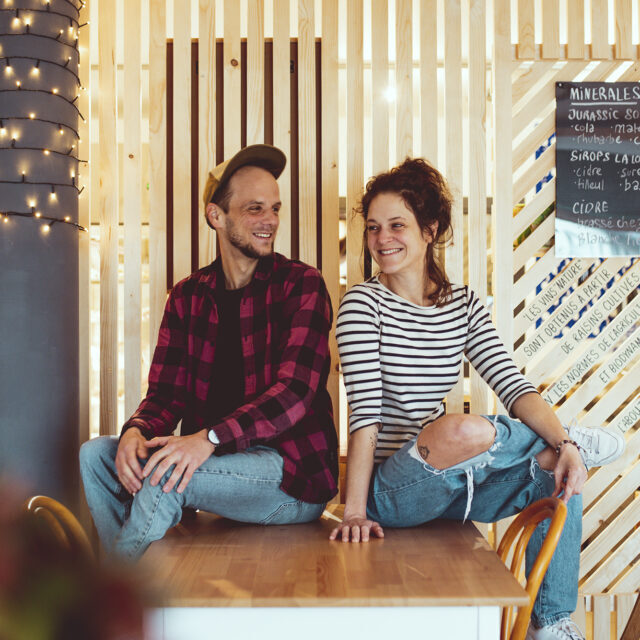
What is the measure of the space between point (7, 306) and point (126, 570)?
7.08ft

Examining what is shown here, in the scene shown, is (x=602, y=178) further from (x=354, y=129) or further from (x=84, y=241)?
(x=84, y=241)

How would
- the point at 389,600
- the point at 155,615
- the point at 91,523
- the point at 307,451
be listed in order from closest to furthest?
the point at 155,615, the point at 389,600, the point at 307,451, the point at 91,523

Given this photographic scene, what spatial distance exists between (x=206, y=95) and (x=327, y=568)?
197 centimetres

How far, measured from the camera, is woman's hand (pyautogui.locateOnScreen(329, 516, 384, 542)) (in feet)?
6.40

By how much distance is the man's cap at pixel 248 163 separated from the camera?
8.38ft

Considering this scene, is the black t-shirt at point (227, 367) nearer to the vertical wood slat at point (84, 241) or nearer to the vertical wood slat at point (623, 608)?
the vertical wood slat at point (84, 241)

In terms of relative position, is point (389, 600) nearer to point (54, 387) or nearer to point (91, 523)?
point (54, 387)

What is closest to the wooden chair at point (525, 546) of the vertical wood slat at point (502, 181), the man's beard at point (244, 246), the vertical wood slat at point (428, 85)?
the vertical wood slat at point (502, 181)

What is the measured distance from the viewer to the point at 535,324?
10.1ft

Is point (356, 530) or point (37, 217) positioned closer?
point (356, 530)

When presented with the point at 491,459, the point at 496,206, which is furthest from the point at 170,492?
the point at 496,206

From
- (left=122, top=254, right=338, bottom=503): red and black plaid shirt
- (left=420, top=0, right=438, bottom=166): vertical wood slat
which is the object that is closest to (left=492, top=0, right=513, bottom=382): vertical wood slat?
(left=420, top=0, right=438, bottom=166): vertical wood slat

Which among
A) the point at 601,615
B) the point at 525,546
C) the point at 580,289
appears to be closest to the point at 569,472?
A: the point at 525,546

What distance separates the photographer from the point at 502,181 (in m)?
2.92
